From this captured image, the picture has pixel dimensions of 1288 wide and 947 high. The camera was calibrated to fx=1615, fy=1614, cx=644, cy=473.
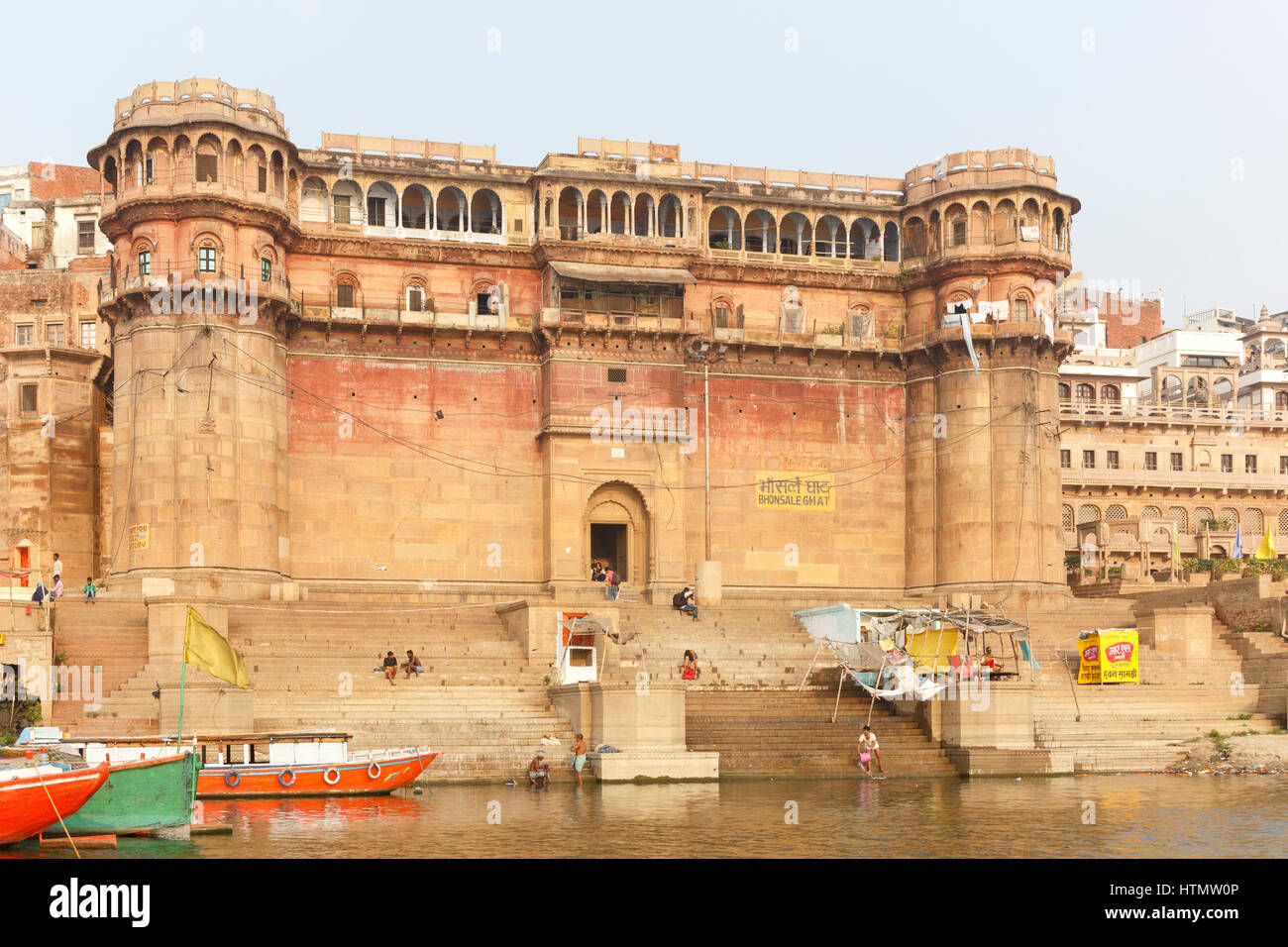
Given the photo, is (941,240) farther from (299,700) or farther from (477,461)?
(299,700)

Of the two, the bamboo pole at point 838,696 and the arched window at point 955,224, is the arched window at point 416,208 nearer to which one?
the arched window at point 955,224

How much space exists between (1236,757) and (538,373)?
25632 mm

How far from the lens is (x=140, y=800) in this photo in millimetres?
23891

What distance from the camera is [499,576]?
2072 inches

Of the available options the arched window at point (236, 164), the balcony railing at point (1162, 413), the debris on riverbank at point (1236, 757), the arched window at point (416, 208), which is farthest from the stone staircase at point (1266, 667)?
the arched window at point (236, 164)

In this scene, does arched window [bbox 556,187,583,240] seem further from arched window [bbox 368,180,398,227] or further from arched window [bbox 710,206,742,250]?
arched window [bbox 368,180,398,227]

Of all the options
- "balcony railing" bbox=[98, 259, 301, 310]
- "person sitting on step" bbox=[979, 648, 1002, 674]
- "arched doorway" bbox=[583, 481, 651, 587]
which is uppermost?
"balcony railing" bbox=[98, 259, 301, 310]

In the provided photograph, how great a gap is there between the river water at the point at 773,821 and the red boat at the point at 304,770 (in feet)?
1.15

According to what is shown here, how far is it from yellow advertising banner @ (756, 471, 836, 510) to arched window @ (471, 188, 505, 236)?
1222 centimetres

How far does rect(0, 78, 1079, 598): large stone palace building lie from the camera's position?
1925 inches

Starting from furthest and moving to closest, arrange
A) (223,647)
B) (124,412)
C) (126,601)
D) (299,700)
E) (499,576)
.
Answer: (499,576)
(124,412)
(126,601)
(299,700)
(223,647)

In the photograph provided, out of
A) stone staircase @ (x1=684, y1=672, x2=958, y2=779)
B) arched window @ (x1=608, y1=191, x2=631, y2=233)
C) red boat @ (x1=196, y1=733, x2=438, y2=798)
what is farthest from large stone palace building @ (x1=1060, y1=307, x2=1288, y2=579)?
red boat @ (x1=196, y1=733, x2=438, y2=798)

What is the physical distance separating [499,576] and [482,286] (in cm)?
974
